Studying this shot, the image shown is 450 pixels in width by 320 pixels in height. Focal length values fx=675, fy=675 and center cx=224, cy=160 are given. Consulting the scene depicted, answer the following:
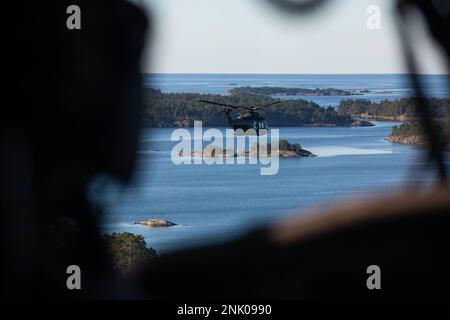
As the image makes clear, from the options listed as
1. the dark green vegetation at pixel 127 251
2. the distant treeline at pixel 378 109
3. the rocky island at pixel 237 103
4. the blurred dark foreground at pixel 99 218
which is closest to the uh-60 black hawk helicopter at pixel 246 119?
the rocky island at pixel 237 103

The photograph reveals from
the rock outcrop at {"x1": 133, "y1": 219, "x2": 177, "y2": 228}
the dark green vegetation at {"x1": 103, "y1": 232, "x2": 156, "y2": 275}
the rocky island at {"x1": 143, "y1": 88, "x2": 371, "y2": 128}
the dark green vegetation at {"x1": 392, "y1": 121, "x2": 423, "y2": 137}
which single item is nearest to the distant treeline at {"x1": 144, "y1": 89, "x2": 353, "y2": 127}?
the rocky island at {"x1": 143, "y1": 88, "x2": 371, "y2": 128}

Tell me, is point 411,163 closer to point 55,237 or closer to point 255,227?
point 255,227

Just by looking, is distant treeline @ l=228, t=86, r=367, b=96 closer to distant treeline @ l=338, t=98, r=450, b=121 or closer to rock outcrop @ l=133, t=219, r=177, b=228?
distant treeline @ l=338, t=98, r=450, b=121

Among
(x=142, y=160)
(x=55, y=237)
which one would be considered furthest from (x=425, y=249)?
(x=55, y=237)
